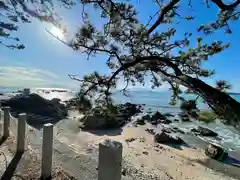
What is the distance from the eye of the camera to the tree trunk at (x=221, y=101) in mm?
2354

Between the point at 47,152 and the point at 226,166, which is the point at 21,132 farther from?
the point at 226,166

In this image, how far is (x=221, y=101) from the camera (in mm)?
2422

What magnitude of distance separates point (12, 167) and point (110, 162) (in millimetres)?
3617

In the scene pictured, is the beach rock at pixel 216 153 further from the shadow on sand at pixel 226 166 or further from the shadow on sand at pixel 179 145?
the shadow on sand at pixel 179 145

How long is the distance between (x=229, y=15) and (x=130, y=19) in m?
1.62

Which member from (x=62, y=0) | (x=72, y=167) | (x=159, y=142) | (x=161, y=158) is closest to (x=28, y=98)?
(x=159, y=142)

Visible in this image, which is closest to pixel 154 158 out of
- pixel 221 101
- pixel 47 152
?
pixel 47 152

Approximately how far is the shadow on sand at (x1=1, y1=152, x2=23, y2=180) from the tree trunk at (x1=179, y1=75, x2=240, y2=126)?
408cm

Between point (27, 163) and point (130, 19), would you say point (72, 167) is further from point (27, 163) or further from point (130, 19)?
point (130, 19)

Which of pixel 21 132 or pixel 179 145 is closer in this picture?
pixel 21 132

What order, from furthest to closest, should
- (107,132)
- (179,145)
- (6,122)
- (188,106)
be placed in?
(107,132)
(179,145)
(6,122)
(188,106)

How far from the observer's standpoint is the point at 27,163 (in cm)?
529

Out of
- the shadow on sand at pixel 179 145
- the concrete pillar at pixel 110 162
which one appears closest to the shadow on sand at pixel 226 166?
the shadow on sand at pixel 179 145

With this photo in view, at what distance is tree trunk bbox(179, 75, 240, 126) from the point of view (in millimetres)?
2354
